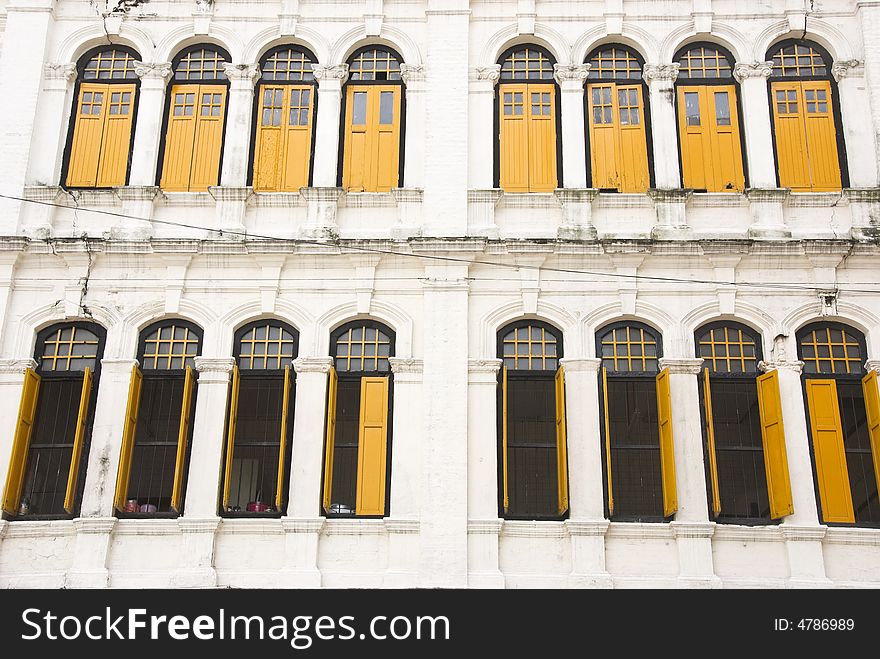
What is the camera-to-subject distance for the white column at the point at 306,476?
446 inches

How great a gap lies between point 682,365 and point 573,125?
3359 mm

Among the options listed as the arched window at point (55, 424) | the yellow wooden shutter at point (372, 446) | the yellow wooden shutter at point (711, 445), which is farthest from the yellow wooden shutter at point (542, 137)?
the arched window at point (55, 424)

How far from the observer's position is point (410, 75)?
13.6 meters

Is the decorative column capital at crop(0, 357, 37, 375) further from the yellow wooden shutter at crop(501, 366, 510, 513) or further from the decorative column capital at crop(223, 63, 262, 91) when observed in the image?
the yellow wooden shutter at crop(501, 366, 510, 513)

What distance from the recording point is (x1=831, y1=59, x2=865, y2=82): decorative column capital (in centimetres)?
1346

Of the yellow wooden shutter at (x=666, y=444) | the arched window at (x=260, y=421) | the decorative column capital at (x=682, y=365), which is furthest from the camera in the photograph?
the decorative column capital at (x=682, y=365)

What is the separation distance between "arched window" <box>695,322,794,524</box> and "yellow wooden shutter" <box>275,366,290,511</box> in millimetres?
4595

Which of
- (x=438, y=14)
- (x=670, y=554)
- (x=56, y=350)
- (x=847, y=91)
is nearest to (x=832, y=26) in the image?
(x=847, y=91)

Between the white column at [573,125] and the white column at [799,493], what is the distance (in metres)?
3.16

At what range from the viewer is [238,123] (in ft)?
44.0

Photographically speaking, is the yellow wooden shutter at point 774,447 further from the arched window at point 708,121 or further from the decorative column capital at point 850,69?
the decorative column capital at point 850,69

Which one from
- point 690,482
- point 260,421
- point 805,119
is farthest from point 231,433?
point 805,119
